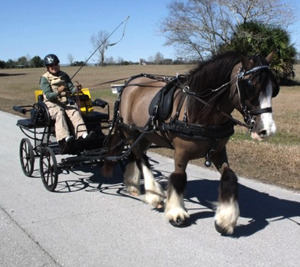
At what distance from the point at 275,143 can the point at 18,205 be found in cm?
560

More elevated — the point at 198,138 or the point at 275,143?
the point at 198,138

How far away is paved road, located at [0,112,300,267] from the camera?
3805 mm

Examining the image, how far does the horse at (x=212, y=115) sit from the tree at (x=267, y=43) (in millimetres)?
20999

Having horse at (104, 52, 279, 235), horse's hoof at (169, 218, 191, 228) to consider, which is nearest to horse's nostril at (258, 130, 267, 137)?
horse at (104, 52, 279, 235)

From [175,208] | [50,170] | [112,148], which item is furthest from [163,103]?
[50,170]

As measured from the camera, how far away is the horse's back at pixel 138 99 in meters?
5.19

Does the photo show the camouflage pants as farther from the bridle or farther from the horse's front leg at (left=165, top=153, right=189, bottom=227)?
the bridle

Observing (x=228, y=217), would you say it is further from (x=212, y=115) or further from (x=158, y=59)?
(x=158, y=59)

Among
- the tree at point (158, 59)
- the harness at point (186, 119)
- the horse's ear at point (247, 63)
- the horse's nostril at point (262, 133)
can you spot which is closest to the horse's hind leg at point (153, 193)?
the harness at point (186, 119)

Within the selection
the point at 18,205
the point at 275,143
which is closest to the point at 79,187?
the point at 18,205

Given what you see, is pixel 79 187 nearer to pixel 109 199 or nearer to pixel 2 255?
pixel 109 199

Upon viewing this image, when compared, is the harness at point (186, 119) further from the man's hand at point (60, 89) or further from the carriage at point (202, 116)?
the man's hand at point (60, 89)

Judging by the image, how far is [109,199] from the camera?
5.60 metres

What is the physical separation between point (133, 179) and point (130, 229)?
55.5 inches
